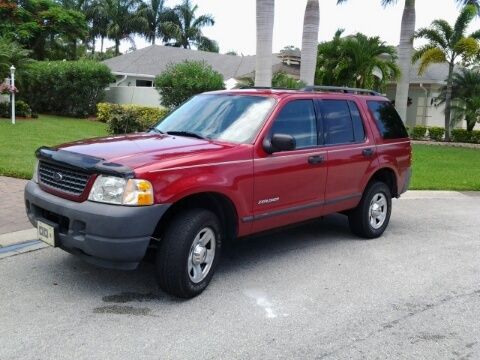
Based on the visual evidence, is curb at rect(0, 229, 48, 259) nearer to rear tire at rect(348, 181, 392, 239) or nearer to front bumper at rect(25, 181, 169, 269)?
front bumper at rect(25, 181, 169, 269)

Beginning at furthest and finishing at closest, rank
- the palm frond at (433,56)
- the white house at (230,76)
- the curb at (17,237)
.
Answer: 1. the white house at (230,76)
2. the palm frond at (433,56)
3. the curb at (17,237)

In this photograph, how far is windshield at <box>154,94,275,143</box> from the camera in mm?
5285

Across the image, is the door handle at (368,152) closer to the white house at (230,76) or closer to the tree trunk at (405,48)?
the tree trunk at (405,48)

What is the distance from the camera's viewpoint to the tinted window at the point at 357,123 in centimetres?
650

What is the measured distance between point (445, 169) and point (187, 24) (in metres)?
42.5

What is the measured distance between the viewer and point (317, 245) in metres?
6.54

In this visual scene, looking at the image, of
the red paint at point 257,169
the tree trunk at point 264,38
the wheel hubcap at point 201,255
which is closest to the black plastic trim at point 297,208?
the red paint at point 257,169

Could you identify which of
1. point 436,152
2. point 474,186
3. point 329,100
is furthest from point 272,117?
point 436,152

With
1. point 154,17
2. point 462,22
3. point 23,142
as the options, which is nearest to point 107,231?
point 23,142

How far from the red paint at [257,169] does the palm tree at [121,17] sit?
46939 millimetres

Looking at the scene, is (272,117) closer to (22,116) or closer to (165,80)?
(165,80)

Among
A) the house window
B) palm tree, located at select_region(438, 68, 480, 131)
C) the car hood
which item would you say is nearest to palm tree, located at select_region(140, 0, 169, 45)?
the house window

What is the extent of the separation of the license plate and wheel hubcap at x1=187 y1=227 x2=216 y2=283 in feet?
3.76

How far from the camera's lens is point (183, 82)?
67.4 ft
